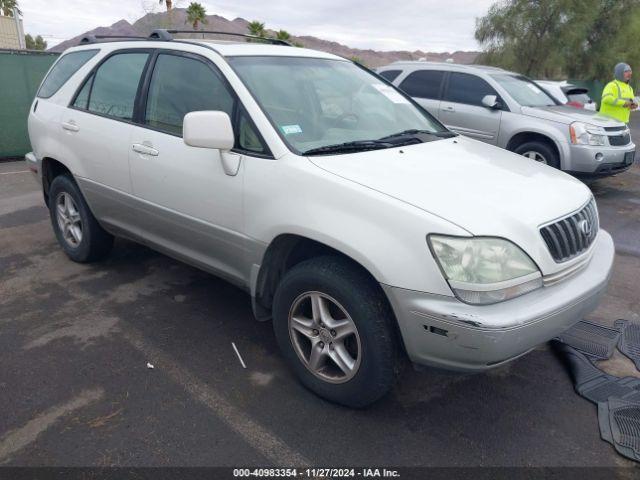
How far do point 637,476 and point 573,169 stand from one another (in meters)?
5.72

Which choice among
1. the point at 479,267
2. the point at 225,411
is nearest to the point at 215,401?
the point at 225,411

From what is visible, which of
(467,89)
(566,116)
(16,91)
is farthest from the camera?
(16,91)

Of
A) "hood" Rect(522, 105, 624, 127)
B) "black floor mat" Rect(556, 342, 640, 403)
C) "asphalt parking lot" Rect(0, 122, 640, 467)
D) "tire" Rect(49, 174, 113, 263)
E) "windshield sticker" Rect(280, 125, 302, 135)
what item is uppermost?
"windshield sticker" Rect(280, 125, 302, 135)

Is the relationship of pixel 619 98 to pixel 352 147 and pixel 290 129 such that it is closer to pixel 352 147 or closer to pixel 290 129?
pixel 352 147

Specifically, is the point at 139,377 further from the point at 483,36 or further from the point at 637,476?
the point at 483,36

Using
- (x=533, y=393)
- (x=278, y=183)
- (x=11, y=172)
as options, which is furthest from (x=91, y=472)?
(x=11, y=172)

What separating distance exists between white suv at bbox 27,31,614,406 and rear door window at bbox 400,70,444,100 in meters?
4.84

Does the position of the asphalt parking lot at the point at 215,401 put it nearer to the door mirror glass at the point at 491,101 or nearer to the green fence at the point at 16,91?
the door mirror glass at the point at 491,101

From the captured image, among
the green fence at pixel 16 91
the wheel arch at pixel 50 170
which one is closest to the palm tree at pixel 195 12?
the green fence at pixel 16 91

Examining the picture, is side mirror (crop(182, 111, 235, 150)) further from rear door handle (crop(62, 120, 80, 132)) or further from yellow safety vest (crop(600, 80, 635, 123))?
yellow safety vest (crop(600, 80, 635, 123))

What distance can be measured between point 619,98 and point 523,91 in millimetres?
1689

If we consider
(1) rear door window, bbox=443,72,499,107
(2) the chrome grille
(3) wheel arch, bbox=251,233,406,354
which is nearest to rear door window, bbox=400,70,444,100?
(1) rear door window, bbox=443,72,499,107

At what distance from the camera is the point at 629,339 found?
11.7 feet

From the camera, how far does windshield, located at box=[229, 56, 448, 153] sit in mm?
3021
